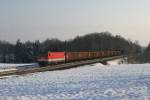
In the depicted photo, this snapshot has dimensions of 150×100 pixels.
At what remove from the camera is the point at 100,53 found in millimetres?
85250

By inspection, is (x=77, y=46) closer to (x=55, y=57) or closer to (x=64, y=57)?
(x=64, y=57)

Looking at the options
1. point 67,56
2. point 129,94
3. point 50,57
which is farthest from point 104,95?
point 67,56

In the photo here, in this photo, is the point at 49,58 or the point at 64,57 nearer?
the point at 49,58

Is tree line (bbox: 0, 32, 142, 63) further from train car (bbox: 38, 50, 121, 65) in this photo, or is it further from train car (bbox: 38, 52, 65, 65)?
train car (bbox: 38, 52, 65, 65)

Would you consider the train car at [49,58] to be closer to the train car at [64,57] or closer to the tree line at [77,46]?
the train car at [64,57]

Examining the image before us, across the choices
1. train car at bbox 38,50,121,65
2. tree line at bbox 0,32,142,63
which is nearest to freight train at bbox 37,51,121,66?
train car at bbox 38,50,121,65

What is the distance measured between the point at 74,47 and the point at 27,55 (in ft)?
127

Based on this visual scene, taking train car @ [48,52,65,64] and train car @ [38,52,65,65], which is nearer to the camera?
train car @ [38,52,65,65]

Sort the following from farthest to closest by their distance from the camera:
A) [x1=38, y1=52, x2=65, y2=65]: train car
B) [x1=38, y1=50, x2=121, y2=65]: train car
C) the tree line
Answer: the tree line
[x1=38, y1=50, x2=121, y2=65]: train car
[x1=38, y1=52, x2=65, y2=65]: train car

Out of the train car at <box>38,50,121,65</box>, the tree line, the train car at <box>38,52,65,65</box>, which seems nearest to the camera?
the train car at <box>38,52,65,65</box>

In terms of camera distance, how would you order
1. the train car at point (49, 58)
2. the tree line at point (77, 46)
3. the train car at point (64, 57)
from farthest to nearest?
1. the tree line at point (77, 46)
2. the train car at point (64, 57)
3. the train car at point (49, 58)

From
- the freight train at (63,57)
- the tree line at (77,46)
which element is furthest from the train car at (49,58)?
the tree line at (77,46)

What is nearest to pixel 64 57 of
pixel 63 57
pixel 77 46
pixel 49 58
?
pixel 63 57

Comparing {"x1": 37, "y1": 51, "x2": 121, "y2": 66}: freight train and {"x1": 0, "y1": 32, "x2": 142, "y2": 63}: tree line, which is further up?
{"x1": 0, "y1": 32, "x2": 142, "y2": 63}: tree line
